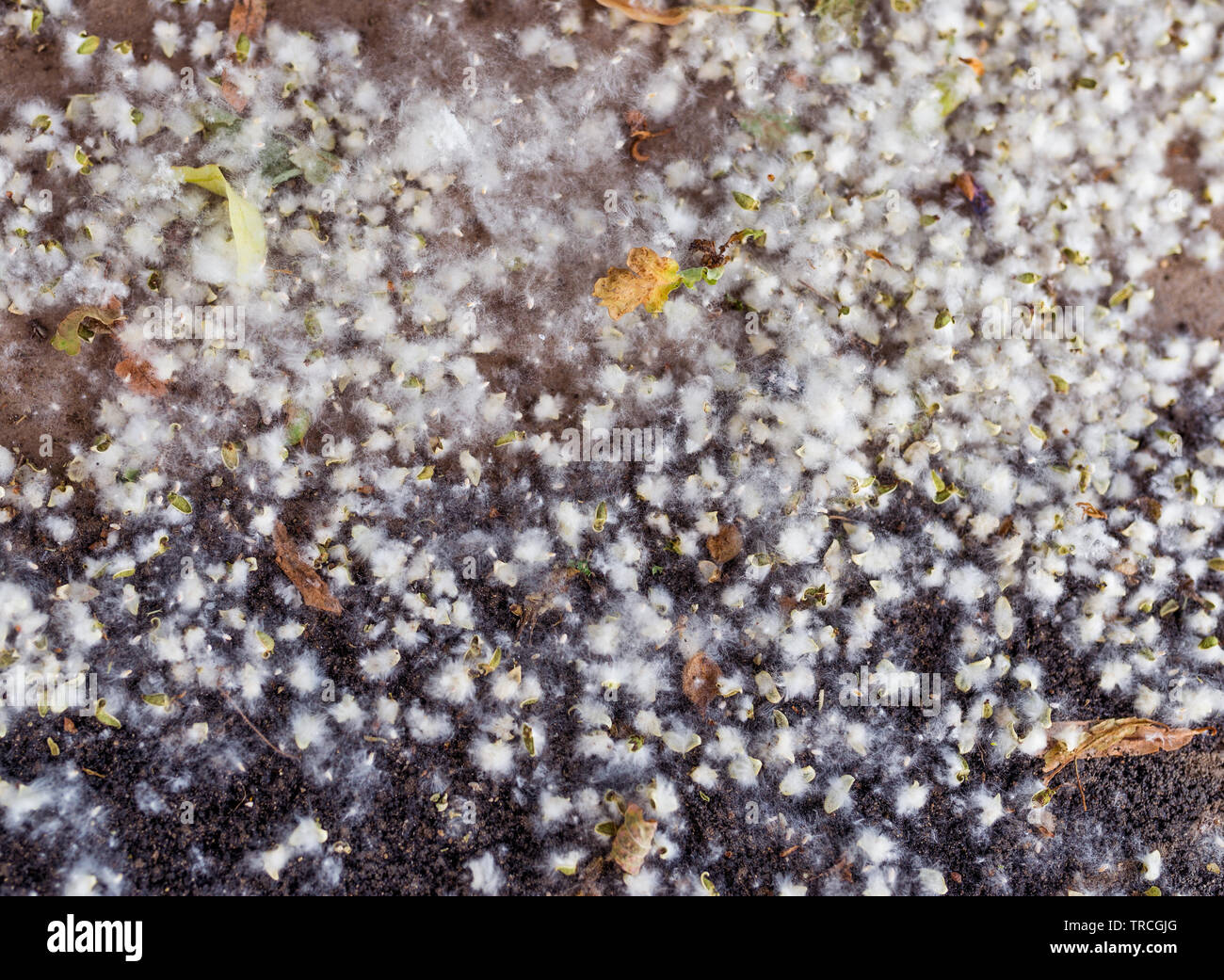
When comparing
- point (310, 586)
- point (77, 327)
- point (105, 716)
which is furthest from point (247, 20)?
point (105, 716)

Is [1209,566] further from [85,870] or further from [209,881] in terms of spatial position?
[85,870]

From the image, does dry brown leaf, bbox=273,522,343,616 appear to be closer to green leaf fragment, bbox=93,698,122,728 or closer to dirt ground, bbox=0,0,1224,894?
dirt ground, bbox=0,0,1224,894

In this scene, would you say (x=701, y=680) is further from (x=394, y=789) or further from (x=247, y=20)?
(x=247, y=20)

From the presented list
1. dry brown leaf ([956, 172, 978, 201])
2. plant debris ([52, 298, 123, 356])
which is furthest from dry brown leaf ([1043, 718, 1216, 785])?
plant debris ([52, 298, 123, 356])

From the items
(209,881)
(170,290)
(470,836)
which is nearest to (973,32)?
(170,290)

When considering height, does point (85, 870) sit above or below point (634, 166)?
below
